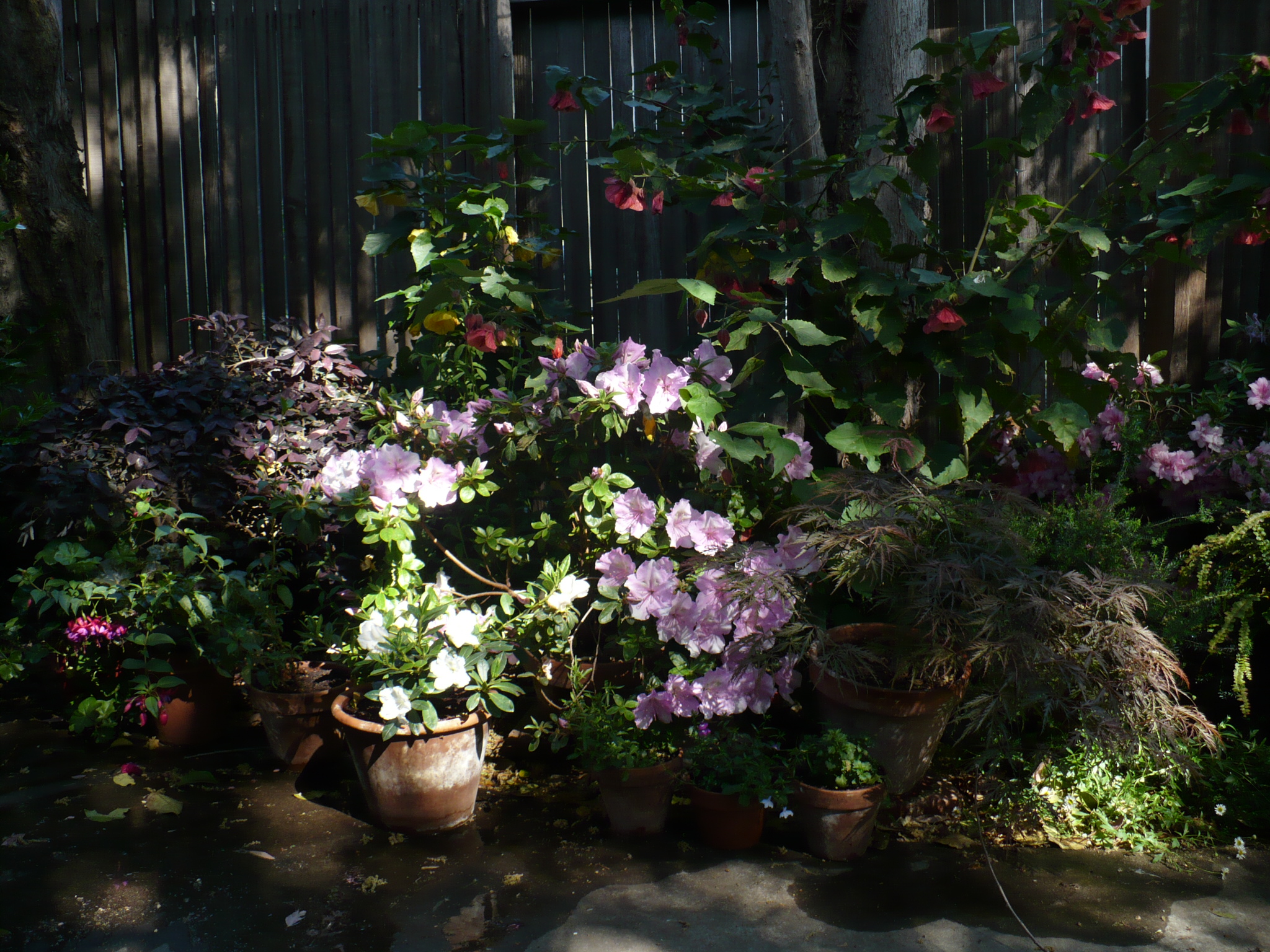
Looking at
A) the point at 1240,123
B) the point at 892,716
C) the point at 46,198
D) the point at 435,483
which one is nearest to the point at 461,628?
the point at 435,483

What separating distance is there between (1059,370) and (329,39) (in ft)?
10.9

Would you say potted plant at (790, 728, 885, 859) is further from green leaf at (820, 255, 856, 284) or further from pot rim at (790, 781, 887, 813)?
green leaf at (820, 255, 856, 284)

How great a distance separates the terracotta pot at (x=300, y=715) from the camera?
9.02 feet

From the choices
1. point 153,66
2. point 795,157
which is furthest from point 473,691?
point 153,66

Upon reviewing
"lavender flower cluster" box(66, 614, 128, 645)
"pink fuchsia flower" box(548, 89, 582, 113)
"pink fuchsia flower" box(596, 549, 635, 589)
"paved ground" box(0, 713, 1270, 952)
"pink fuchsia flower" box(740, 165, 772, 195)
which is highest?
"pink fuchsia flower" box(548, 89, 582, 113)

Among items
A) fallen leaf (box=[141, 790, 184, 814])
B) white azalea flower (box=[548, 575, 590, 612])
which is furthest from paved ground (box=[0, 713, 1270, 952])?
white azalea flower (box=[548, 575, 590, 612])

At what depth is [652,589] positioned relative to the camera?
237 centimetres

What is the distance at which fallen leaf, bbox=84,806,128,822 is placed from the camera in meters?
2.49

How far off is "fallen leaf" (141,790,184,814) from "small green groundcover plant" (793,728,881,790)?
1716mm

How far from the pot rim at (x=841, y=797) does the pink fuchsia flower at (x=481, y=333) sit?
1.47m

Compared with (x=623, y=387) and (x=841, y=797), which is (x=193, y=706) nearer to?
(x=623, y=387)

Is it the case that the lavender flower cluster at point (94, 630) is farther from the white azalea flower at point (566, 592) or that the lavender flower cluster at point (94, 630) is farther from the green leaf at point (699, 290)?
the green leaf at point (699, 290)

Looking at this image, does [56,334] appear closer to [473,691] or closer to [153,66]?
[153,66]

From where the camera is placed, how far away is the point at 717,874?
7.28 ft
